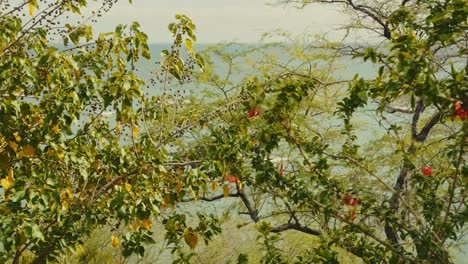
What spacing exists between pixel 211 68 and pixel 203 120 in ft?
20.1

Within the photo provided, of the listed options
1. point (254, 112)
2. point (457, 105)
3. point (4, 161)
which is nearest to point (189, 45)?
point (254, 112)

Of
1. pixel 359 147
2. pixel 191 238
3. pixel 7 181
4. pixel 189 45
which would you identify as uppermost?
pixel 189 45

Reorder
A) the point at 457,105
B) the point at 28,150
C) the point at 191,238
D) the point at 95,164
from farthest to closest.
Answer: the point at 95,164 < the point at 191,238 < the point at 28,150 < the point at 457,105

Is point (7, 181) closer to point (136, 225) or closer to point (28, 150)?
point (28, 150)

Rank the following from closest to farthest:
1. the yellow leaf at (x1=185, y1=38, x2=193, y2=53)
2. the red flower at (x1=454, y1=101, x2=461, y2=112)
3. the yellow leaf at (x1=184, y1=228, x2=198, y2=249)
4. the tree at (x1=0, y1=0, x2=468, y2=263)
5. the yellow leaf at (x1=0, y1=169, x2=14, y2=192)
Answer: the red flower at (x1=454, y1=101, x2=461, y2=112) → the tree at (x1=0, y1=0, x2=468, y2=263) → the yellow leaf at (x1=0, y1=169, x2=14, y2=192) → the yellow leaf at (x1=184, y1=228, x2=198, y2=249) → the yellow leaf at (x1=185, y1=38, x2=193, y2=53)

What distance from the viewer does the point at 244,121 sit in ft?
11.7

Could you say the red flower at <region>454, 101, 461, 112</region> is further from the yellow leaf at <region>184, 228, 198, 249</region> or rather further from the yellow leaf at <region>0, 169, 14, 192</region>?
the yellow leaf at <region>0, 169, 14, 192</region>

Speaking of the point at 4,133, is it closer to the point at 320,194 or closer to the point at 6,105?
the point at 6,105

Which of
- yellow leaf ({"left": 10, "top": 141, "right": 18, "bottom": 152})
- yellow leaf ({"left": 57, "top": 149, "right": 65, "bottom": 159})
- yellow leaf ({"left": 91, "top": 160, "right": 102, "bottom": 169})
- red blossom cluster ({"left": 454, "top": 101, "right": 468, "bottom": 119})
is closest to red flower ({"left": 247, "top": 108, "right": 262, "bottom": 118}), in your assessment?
yellow leaf ({"left": 91, "top": 160, "right": 102, "bottom": 169})

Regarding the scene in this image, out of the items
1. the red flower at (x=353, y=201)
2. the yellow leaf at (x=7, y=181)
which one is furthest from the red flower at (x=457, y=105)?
the yellow leaf at (x=7, y=181)

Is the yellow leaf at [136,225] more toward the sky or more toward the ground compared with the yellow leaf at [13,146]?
more toward the ground

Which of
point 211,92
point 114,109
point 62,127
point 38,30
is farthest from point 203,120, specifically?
point 211,92

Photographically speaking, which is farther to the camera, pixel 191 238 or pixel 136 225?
pixel 191 238

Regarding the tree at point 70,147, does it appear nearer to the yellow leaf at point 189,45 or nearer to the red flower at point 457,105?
the yellow leaf at point 189,45
